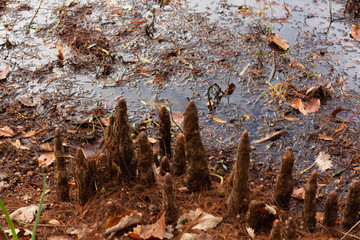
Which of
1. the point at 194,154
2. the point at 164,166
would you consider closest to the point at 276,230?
the point at 194,154

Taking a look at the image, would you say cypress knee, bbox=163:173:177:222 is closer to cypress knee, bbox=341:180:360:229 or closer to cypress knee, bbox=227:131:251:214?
cypress knee, bbox=227:131:251:214

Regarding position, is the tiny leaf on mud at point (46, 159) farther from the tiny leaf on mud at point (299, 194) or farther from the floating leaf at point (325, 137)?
the floating leaf at point (325, 137)

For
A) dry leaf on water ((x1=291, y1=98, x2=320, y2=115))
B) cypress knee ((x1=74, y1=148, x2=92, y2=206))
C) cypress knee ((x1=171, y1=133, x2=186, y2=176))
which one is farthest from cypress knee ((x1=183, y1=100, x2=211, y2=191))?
dry leaf on water ((x1=291, y1=98, x2=320, y2=115))

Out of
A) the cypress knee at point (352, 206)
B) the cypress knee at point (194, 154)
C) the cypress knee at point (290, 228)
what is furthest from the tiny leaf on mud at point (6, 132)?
the cypress knee at point (352, 206)

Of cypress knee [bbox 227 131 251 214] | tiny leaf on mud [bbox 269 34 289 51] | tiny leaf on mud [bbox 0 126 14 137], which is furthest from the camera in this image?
tiny leaf on mud [bbox 269 34 289 51]

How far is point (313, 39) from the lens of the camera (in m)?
5.80

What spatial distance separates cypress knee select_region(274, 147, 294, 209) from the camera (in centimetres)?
271

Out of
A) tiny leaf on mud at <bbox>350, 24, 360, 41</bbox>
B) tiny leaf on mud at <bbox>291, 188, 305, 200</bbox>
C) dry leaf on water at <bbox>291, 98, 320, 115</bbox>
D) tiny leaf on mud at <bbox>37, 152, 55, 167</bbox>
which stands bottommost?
tiny leaf on mud at <bbox>37, 152, 55, 167</bbox>

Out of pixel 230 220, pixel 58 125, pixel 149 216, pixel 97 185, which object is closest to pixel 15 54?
pixel 58 125

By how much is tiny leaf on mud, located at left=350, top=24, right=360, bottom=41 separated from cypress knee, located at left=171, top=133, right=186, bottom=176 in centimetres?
396

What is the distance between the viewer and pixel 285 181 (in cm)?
284

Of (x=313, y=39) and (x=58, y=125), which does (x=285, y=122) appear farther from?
(x=58, y=125)

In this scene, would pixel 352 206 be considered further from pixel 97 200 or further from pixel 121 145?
pixel 97 200

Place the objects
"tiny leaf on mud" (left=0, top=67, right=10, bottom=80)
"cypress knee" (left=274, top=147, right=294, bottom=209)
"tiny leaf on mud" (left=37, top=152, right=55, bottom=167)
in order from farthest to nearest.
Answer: "tiny leaf on mud" (left=0, top=67, right=10, bottom=80), "tiny leaf on mud" (left=37, top=152, right=55, bottom=167), "cypress knee" (left=274, top=147, right=294, bottom=209)
